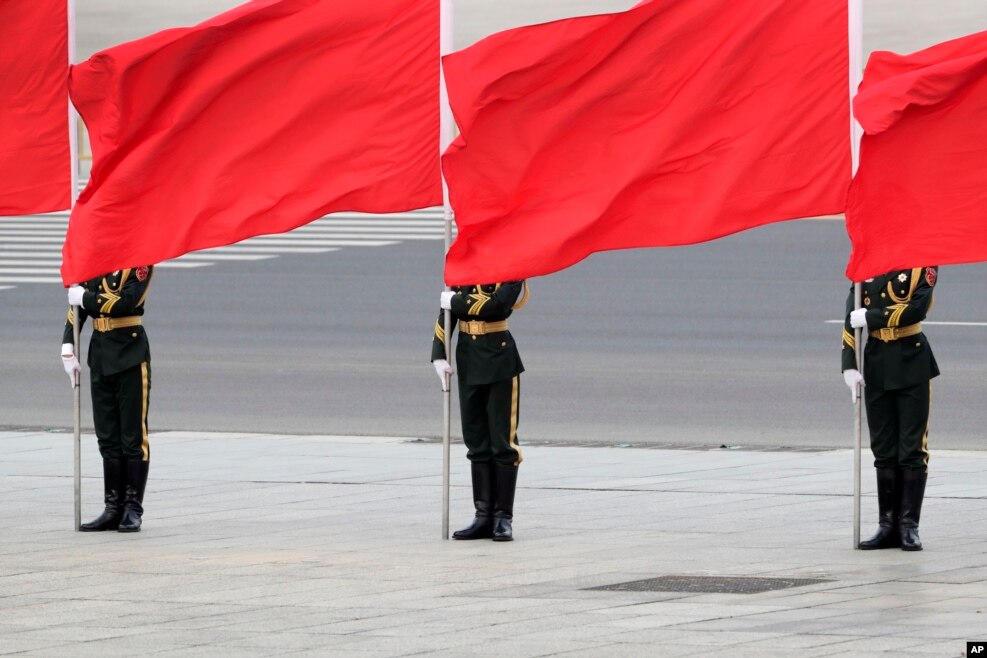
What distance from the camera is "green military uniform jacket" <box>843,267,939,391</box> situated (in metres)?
10.7

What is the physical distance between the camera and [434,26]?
11.2 meters

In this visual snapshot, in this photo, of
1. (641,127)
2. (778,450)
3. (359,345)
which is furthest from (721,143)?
(359,345)

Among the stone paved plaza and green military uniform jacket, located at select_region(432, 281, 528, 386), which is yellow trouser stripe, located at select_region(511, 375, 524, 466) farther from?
the stone paved plaza

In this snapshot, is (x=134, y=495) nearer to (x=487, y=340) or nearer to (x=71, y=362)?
(x=71, y=362)

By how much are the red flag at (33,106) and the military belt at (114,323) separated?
0.72 m

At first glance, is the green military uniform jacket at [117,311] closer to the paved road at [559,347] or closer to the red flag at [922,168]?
the red flag at [922,168]

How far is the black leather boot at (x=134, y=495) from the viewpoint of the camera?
11.7 m

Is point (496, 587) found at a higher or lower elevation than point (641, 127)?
Answer: lower

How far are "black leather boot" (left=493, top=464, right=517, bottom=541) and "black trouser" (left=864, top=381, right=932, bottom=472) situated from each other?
1963mm

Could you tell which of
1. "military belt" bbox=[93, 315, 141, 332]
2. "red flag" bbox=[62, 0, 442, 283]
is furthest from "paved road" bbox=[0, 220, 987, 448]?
"red flag" bbox=[62, 0, 442, 283]

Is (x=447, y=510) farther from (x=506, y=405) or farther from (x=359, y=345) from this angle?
(x=359, y=345)

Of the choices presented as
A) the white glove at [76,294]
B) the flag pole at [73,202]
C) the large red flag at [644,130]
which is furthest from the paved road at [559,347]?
the large red flag at [644,130]

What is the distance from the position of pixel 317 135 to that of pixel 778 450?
510 cm

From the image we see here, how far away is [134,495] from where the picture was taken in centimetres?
1180
